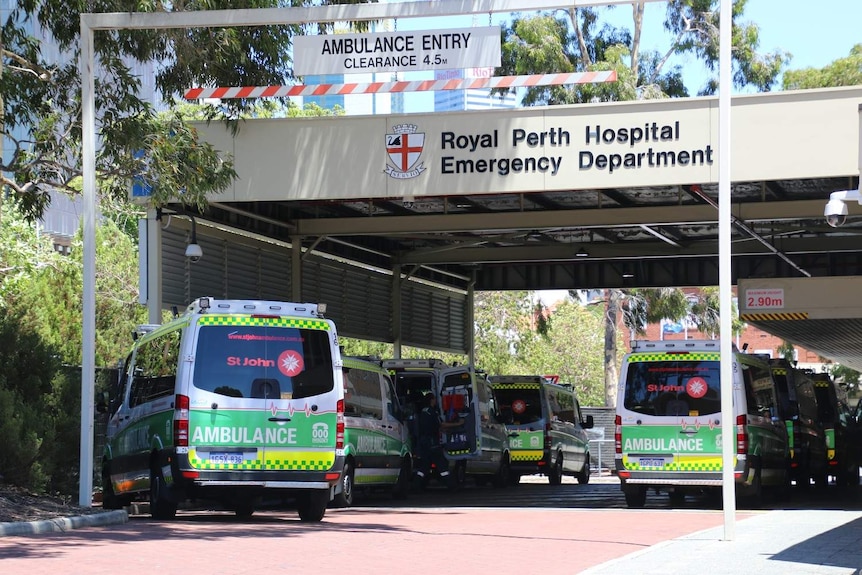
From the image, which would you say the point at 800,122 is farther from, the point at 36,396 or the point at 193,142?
the point at 36,396

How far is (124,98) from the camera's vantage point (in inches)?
760

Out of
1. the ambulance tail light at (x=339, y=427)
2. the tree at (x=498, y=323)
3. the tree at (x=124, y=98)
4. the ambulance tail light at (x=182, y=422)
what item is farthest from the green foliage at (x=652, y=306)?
the ambulance tail light at (x=182, y=422)

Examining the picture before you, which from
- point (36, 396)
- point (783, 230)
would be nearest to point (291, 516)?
point (36, 396)

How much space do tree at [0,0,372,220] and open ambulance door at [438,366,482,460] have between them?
7.78 metres

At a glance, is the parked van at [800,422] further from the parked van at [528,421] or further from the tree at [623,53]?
the tree at [623,53]

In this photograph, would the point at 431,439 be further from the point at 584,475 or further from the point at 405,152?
the point at 584,475

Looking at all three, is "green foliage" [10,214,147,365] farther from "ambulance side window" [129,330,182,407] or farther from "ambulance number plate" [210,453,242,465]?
"ambulance number plate" [210,453,242,465]

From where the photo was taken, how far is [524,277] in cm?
3934

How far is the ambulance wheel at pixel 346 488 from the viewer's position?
20.8m

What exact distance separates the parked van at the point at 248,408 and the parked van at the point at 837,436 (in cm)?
1740

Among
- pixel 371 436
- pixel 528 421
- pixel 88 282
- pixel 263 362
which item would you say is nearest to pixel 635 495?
pixel 371 436

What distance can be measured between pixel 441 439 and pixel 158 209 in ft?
23.6

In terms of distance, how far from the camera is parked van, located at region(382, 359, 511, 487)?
1053 inches

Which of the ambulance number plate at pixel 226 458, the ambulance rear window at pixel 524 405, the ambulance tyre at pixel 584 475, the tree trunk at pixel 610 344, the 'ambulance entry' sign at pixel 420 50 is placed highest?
the 'ambulance entry' sign at pixel 420 50
